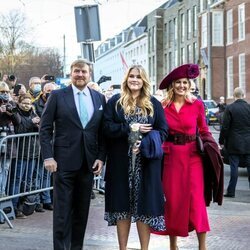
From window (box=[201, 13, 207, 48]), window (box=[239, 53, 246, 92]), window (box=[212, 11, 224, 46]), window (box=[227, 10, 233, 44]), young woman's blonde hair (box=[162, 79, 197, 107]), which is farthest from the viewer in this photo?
window (box=[201, 13, 207, 48])

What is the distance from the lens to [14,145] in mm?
8023

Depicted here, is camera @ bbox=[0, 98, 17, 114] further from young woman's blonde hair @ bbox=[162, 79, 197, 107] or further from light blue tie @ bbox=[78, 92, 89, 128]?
young woman's blonde hair @ bbox=[162, 79, 197, 107]

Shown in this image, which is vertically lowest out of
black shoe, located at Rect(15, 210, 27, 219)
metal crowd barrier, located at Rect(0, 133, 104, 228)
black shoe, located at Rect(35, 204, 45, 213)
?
black shoe, located at Rect(35, 204, 45, 213)

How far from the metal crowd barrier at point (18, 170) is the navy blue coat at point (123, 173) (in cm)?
230

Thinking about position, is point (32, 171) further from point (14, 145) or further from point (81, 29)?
point (81, 29)

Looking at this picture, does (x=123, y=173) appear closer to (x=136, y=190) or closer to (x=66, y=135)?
(x=136, y=190)

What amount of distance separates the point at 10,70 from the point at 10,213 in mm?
58077

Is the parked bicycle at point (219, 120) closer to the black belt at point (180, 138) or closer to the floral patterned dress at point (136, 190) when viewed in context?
the black belt at point (180, 138)

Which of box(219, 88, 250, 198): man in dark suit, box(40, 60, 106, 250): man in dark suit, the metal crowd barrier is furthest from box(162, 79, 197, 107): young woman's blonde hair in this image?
box(219, 88, 250, 198): man in dark suit

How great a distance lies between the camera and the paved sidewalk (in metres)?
6.67

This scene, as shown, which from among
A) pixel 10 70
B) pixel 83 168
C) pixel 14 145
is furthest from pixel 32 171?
pixel 10 70

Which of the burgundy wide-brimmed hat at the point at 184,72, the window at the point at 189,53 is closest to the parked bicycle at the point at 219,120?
the burgundy wide-brimmed hat at the point at 184,72

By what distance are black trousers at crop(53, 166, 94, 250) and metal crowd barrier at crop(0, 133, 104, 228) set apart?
1794 millimetres

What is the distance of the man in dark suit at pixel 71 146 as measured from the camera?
5.78 meters
